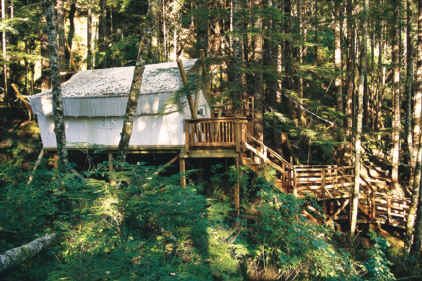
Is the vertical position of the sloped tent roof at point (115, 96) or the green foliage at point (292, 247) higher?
the sloped tent roof at point (115, 96)

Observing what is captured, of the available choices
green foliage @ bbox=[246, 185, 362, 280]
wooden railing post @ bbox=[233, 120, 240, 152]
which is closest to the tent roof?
wooden railing post @ bbox=[233, 120, 240, 152]

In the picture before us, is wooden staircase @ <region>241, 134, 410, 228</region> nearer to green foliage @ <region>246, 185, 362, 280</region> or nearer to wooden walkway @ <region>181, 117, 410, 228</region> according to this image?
wooden walkway @ <region>181, 117, 410, 228</region>

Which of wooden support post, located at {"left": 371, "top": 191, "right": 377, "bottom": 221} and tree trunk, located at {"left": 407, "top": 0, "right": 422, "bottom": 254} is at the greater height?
tree trunk, located at {"left": 407, "top": 0, "right": 422, "bottom": 254}

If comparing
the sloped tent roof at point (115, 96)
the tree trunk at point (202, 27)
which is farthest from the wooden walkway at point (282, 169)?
the tree trunk at point (202, 27)

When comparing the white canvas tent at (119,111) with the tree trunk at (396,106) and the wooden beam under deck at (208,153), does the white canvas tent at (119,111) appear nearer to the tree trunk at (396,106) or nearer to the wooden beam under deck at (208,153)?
the wooden beam under deck at (208,153)

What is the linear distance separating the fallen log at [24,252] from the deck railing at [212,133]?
5668 millimetres

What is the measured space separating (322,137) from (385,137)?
9.46 m

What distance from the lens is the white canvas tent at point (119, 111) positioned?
34.7 ft

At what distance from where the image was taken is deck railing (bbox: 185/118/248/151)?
32.3 feet

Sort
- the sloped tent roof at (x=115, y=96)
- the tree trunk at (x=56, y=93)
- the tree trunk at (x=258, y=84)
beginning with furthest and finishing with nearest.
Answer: the tree trunk at (x=258, y=84)
the sloped tent roof at (x=115, y=96)
the tree trunk at (x=56, y=93)

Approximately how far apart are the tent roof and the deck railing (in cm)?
151

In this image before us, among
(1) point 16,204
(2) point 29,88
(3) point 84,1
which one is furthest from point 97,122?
(3) point 84,1

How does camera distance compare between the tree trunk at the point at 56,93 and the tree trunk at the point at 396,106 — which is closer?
the tree trunk at the point at 56,93

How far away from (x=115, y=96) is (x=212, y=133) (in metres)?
3.83
